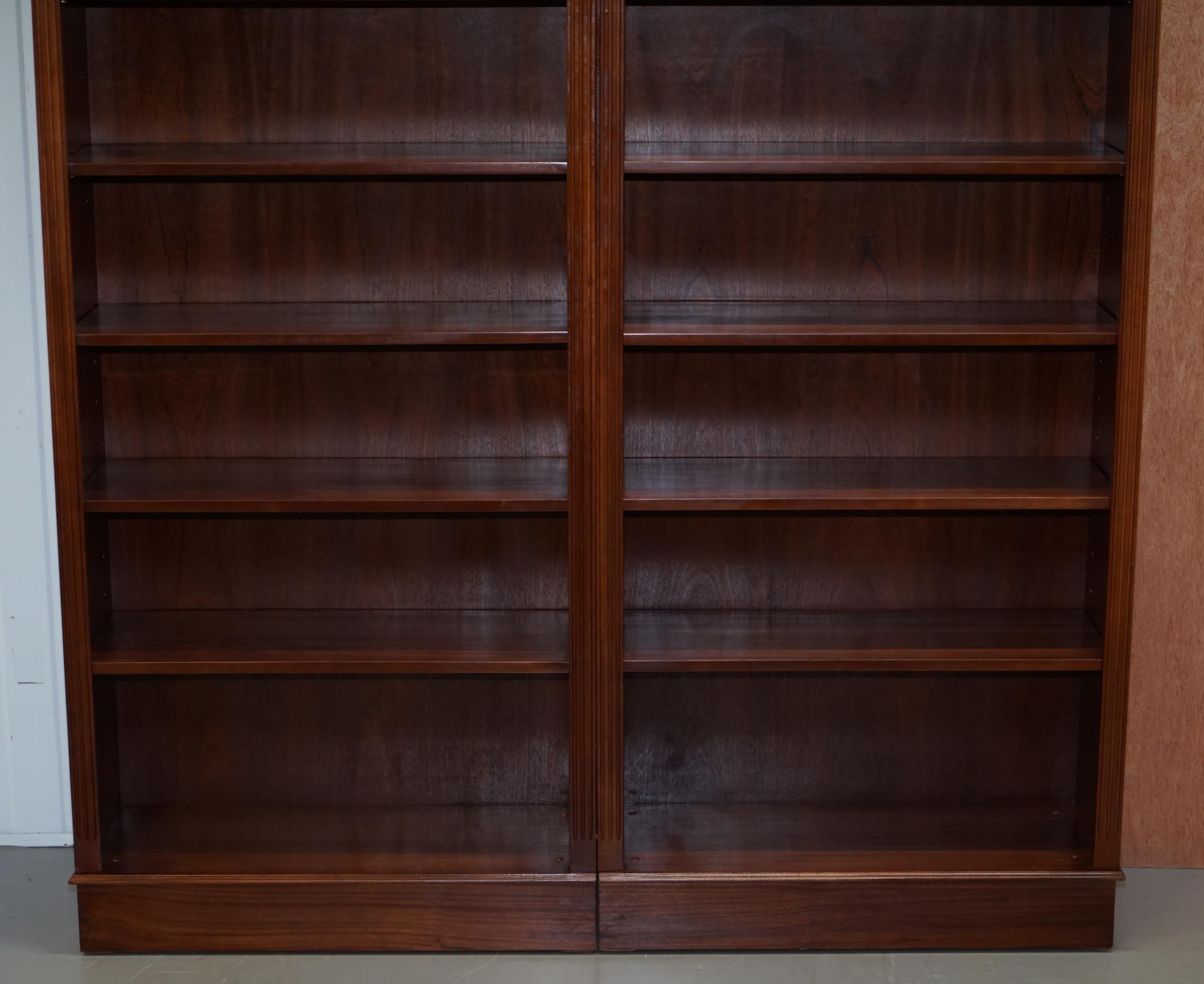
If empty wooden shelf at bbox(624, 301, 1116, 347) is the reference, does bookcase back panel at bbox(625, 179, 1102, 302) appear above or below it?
above

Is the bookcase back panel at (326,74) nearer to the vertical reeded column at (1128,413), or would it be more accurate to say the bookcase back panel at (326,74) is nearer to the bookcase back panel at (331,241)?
the bookcase back panel at (331,241)

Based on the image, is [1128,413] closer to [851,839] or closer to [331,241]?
[851,839]

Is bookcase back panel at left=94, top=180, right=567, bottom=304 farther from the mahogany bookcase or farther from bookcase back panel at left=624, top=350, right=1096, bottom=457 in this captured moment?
bookcase back panel at left=624, top=350, right=1096, bottom=457

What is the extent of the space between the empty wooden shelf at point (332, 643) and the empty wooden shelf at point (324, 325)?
62 cm

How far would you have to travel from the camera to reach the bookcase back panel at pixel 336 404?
11.1 feet

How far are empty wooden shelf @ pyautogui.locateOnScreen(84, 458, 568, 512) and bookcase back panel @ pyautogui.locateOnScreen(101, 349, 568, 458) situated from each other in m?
0.03

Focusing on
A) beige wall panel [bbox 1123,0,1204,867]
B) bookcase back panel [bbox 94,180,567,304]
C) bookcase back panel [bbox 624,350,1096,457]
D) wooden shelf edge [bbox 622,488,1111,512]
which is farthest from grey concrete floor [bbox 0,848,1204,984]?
bookcase back panel [bbox 94,180,567,304]

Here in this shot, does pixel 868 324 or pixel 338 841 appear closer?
pixel 868 324

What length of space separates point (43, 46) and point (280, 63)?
50 centimetres

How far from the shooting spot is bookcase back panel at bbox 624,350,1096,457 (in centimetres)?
337

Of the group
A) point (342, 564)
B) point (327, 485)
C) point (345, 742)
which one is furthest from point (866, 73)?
point (345, 742)

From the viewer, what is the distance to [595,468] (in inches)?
121

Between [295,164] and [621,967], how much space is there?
1705 millimetres

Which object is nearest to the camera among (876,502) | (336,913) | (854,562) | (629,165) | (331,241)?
(629,165)
